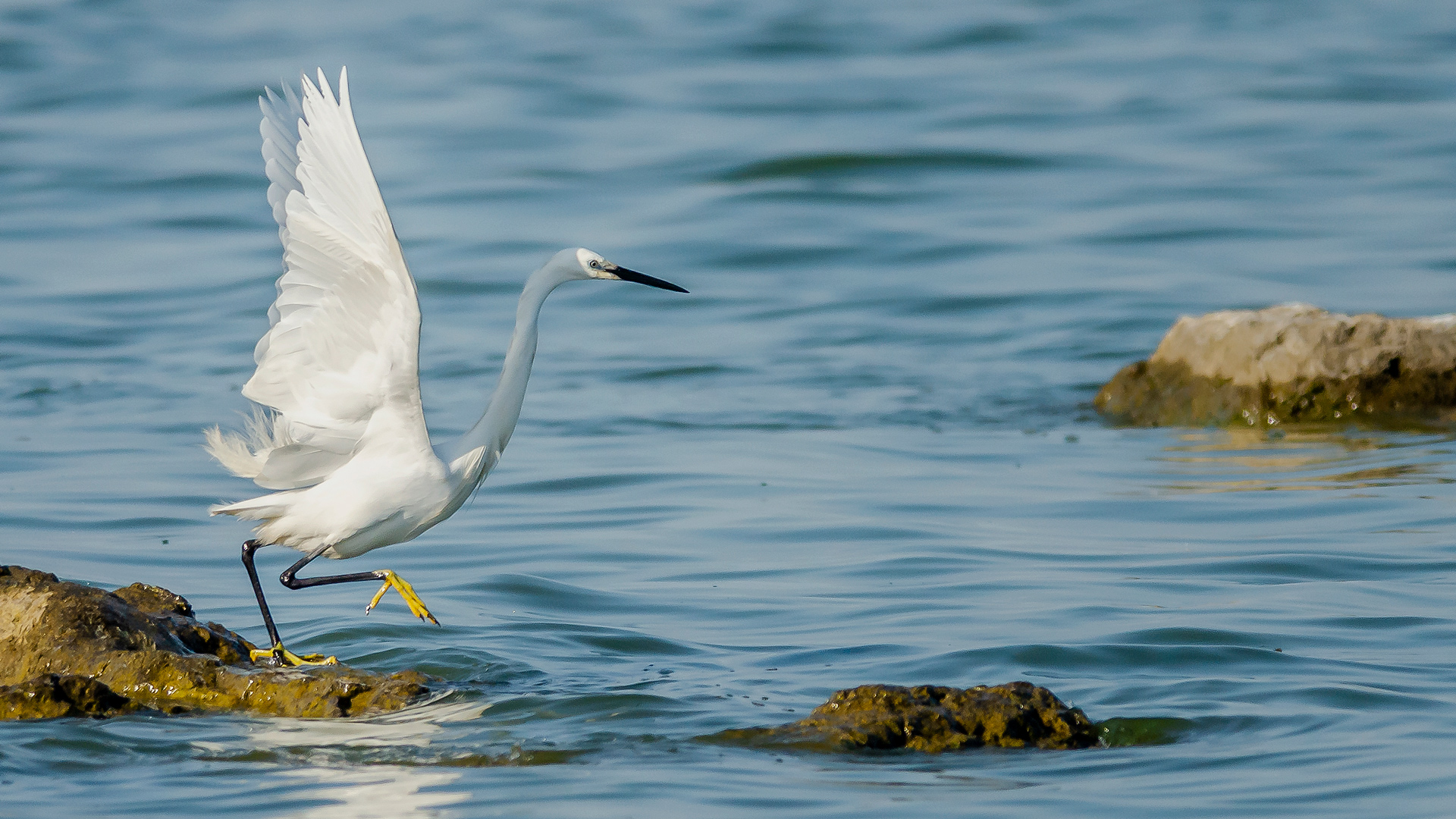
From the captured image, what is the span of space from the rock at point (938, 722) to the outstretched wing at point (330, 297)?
72.6 inches

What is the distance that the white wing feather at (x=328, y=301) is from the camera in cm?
567

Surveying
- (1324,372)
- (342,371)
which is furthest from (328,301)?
(1324,372)

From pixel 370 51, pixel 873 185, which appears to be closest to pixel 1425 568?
pixel 873 185

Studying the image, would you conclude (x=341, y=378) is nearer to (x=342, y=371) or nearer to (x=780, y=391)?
(x=342, y=371)

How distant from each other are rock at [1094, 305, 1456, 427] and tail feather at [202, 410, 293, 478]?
676 cm

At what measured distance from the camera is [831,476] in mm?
10203

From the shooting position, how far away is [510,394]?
6.53 m

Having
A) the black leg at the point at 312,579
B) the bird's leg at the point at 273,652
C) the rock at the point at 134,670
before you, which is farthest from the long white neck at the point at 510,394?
the rock at the point at 134,670

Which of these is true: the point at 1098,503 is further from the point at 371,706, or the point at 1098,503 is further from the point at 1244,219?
the point at 1244,219

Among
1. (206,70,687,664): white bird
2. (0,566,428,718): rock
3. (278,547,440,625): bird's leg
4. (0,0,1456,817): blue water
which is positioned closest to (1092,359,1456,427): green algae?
(0,0,1456,817): blue water

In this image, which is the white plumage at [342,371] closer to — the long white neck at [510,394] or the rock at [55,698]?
the long white neck at [510,394]

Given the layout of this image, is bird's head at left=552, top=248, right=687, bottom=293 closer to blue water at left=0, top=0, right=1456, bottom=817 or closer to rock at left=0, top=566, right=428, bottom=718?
blue water at left=0, top=0, right=1456, bottom=817

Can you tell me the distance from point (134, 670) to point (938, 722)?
268 cm

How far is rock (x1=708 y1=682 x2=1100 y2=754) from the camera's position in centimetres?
518
